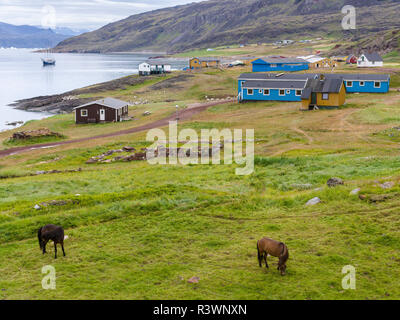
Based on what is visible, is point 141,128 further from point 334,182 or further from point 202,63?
point 202,63

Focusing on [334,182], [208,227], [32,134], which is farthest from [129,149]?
[208,227]

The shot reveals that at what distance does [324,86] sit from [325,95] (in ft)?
6.26

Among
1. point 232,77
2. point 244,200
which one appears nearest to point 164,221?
point 244,200

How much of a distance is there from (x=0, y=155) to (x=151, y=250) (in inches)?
1528

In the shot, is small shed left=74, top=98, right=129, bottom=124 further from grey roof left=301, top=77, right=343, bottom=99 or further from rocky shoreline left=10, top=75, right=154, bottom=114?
grey roof left=301, top=77, right=343, bottom=99

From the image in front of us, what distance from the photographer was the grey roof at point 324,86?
67.9 metres

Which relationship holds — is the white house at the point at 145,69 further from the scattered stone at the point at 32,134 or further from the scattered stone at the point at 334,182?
the scattered stone at the point at 334,182

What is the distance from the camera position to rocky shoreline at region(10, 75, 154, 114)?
346 ft

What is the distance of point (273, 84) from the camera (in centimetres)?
7769

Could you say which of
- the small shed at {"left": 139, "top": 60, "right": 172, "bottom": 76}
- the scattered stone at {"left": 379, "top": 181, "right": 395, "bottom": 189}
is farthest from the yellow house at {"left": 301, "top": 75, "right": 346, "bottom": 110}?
the small shed at {"left": 139, "top": 60, "right": 172, "bottom": 76}

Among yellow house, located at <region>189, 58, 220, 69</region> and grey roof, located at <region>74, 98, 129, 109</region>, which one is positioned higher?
yellow house, located at <region>189, 58, 220, 69</region>

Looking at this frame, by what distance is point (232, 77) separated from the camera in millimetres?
114625

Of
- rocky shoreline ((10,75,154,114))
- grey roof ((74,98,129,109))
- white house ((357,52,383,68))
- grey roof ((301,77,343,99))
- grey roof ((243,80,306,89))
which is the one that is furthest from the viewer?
white house ((357,52,383,68))
